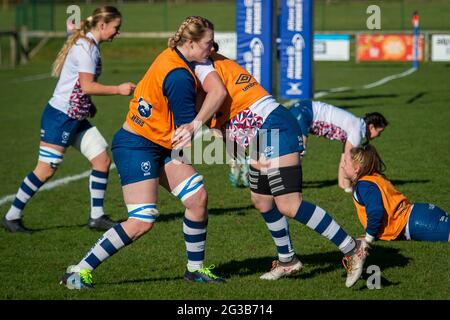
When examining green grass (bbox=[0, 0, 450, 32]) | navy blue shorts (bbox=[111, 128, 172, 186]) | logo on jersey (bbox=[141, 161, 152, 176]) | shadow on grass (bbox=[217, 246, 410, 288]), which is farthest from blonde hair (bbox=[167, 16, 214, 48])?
green grass (bbox=[0, 0, 450, 32])

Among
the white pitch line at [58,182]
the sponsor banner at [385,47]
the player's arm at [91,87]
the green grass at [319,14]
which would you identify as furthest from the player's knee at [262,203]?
the green grass at [319,14]

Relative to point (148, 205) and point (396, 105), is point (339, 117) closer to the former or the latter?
point (148, 205)

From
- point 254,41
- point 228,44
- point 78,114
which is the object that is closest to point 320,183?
point 78,114

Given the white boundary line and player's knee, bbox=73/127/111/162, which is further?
the white boundary line

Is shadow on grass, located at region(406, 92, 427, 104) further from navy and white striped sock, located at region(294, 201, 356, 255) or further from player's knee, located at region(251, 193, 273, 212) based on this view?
navy and white striped sock, located at region(294, 201, 356, 255)

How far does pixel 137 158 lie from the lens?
6.11 meters

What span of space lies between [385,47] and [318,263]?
25.5 meters

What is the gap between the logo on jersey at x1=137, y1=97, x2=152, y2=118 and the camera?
19.9 feet

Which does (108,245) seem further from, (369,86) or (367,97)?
(369,86)

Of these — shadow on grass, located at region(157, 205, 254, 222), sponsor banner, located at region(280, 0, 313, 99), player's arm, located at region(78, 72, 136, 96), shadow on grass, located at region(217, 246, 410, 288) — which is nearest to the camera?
shadow on grass, located at region(217, 246, 410, 288)

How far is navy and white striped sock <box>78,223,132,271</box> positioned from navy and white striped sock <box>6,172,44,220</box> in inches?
101

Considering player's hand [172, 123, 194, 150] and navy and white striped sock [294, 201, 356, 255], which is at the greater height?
player's hand [172, 123, 194, 150]

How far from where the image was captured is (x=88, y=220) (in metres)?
8.91

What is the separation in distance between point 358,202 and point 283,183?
6.50 feet
